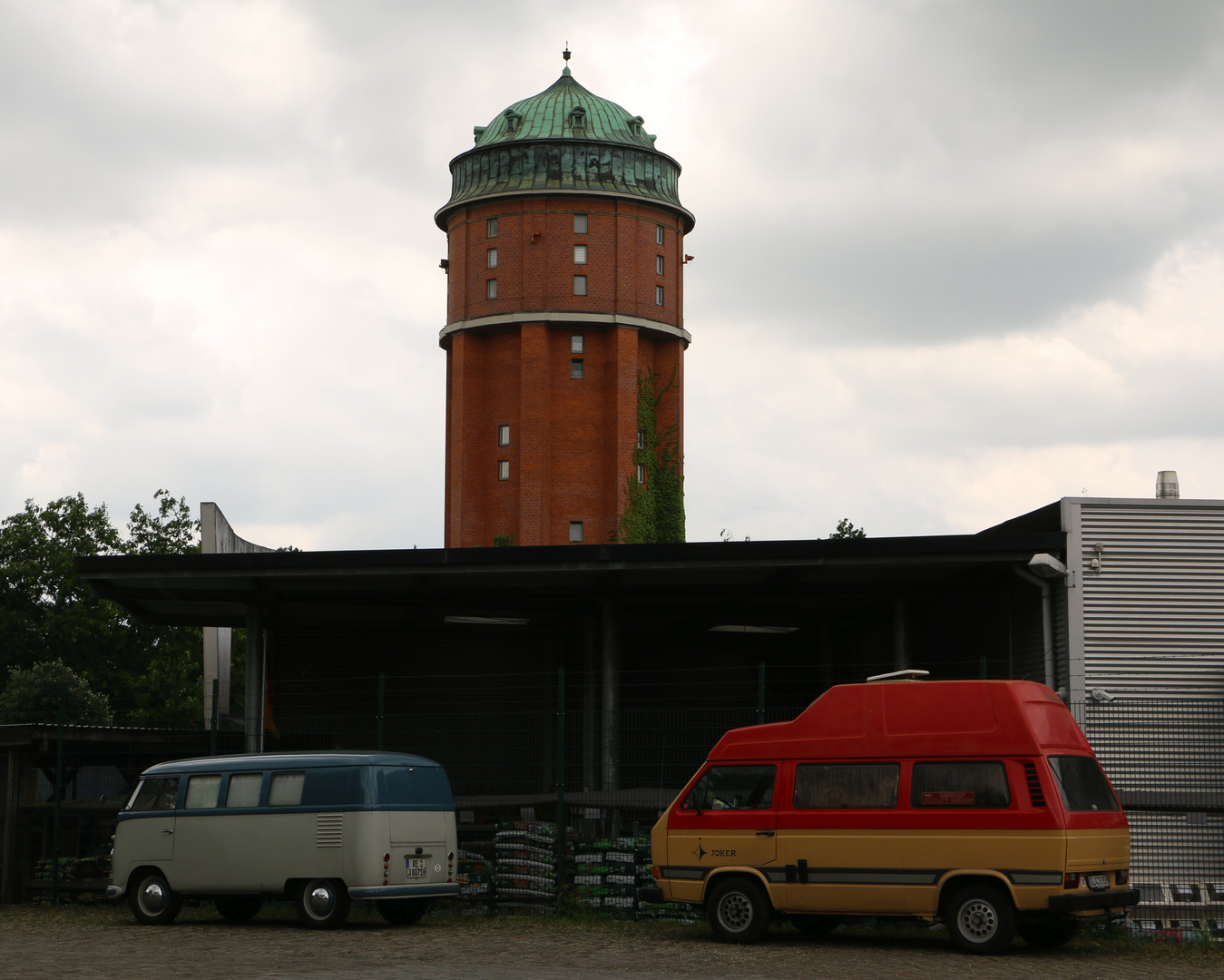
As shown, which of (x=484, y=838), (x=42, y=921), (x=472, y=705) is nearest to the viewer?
(x=42, y=921)

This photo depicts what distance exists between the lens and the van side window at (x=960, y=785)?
44.2 feet

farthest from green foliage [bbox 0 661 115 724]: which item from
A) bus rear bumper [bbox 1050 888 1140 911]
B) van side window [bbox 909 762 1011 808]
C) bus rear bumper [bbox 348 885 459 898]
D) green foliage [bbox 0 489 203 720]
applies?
bus rear bumper [bbox 1050 888 1140 911]

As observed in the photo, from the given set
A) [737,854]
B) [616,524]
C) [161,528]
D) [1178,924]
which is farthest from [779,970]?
[161,528]

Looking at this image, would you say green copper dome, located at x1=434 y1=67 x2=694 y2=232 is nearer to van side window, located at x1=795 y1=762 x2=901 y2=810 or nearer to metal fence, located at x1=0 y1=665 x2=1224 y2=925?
metal fence, located at x1=0 y1=665 x2=1224 y2=925

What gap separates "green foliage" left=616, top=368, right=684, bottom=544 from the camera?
6681cm

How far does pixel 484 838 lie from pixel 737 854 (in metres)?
6.69

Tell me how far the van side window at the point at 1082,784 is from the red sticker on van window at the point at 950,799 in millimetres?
769

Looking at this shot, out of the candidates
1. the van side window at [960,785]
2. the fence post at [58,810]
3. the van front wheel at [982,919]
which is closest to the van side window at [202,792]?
the fence post at [58,810]

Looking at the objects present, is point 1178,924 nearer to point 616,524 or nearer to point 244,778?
point 244,778

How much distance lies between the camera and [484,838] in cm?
2044

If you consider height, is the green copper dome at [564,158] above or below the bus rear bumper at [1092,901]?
above

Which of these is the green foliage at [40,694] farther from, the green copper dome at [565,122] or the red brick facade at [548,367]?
the green copper dome at [565,122]

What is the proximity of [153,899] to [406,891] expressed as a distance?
125 inches

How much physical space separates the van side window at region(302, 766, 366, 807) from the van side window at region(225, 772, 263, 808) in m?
0.66
